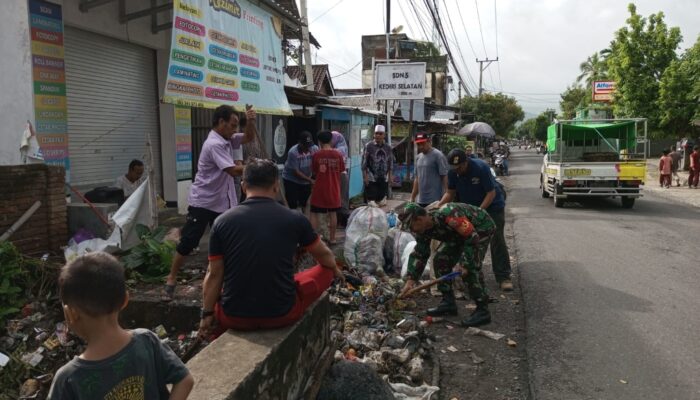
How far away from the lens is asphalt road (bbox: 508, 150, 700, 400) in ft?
12.5

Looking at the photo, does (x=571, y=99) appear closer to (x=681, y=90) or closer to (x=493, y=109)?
(x=493, y=109)

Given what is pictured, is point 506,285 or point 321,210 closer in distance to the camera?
point 506,285

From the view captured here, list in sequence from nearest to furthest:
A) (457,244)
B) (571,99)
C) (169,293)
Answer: (169,293) < (457,244) < (571,99)

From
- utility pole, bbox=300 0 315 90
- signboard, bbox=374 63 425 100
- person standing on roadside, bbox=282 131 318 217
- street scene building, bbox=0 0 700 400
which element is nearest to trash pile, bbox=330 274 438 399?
street scene building, bbox=0 0 700 400

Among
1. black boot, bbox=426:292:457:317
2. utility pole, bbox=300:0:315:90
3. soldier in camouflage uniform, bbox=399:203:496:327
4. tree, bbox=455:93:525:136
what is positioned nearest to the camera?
soldier in camouflage uniform, bbox=399:203:496:327

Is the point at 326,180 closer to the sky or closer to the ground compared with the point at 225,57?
closer to the ground

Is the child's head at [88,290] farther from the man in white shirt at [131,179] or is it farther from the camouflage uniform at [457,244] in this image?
the man in white shirt at [131,179]

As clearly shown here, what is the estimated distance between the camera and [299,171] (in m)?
7.74

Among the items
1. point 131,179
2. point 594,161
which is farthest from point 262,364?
point 594,161

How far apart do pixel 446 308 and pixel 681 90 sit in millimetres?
22358

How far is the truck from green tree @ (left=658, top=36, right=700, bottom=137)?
7.48m

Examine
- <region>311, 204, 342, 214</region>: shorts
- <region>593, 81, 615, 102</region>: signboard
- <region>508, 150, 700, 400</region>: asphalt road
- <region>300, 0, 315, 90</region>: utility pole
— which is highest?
<region>593, 81, 615, 102</region>: signboard

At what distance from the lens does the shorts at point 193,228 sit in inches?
180

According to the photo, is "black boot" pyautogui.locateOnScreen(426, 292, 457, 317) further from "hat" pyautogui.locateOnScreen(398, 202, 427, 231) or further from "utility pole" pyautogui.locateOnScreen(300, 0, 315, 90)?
"utility pole" pyautogui.locateOnScreen(300, 0, 315, 90)
